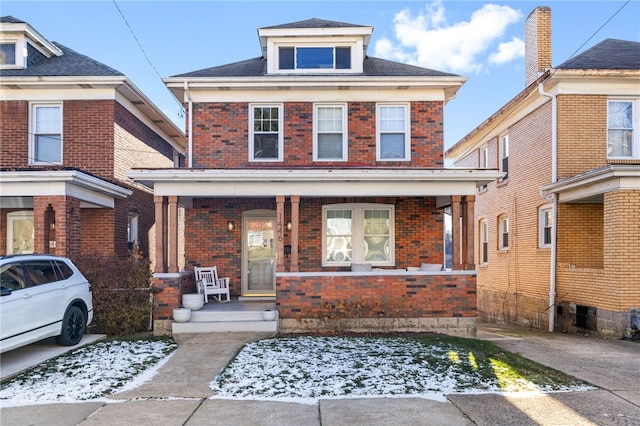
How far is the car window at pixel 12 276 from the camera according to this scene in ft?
23.2

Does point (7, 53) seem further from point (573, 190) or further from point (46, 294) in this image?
point (573, 190)

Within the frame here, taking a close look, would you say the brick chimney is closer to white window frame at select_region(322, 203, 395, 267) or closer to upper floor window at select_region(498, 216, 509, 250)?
upper floor window at select_region(498, 216, 509, 250)

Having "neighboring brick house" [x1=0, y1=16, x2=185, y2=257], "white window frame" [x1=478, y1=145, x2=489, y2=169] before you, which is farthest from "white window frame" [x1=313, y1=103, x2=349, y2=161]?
"white window frame" [x1=478, y1=145, x2=489, y2=169]

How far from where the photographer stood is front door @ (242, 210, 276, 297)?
12.3 m

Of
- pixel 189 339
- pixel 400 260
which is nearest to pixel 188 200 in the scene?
pixel 189 339

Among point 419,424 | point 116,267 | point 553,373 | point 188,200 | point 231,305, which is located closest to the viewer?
point 419,424

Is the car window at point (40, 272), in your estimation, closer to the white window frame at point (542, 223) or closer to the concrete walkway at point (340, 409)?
the concrete walkway at point (340, 409)

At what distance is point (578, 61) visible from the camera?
485 inches

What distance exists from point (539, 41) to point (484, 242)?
742cm

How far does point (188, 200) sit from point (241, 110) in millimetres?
2673

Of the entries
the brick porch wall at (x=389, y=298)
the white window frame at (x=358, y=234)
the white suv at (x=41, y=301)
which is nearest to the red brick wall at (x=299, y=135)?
the white window frame at (x=358, y=234)

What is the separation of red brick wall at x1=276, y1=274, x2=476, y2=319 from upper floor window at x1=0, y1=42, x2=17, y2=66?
963 centimetres

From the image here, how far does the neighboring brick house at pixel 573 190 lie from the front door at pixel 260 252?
7.10m

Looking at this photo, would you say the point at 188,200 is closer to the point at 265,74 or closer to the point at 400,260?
the point at 265,74
